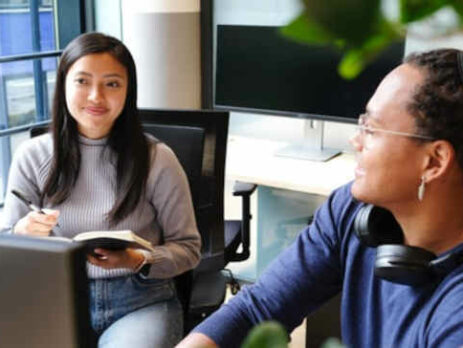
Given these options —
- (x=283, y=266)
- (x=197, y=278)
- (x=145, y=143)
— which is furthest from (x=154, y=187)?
(x=283, y=266)

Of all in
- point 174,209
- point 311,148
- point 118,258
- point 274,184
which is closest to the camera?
point 118,258

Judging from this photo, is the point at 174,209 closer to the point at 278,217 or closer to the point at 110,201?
the point at 110,201

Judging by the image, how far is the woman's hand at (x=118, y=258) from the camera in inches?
63.7

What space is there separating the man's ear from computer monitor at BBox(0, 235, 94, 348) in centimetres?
77

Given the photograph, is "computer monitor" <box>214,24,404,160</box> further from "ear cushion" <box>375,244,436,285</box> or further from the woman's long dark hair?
"ear cushion" <box>375,244,436,285</box>

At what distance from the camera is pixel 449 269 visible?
1.07 m

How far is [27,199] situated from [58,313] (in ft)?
4.53

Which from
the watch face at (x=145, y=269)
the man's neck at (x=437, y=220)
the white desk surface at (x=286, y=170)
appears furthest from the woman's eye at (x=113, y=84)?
the man's neck at (x=437, y=220)

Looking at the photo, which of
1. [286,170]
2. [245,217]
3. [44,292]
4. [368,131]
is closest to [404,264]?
[368,131]

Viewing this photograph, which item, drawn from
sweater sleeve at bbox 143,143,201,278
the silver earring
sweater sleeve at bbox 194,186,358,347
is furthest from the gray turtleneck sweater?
the silver earring

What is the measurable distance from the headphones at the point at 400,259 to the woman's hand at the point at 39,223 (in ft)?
2.92

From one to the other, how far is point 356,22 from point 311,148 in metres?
2.74

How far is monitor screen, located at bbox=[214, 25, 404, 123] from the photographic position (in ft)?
8.79

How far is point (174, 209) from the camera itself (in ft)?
5.89
